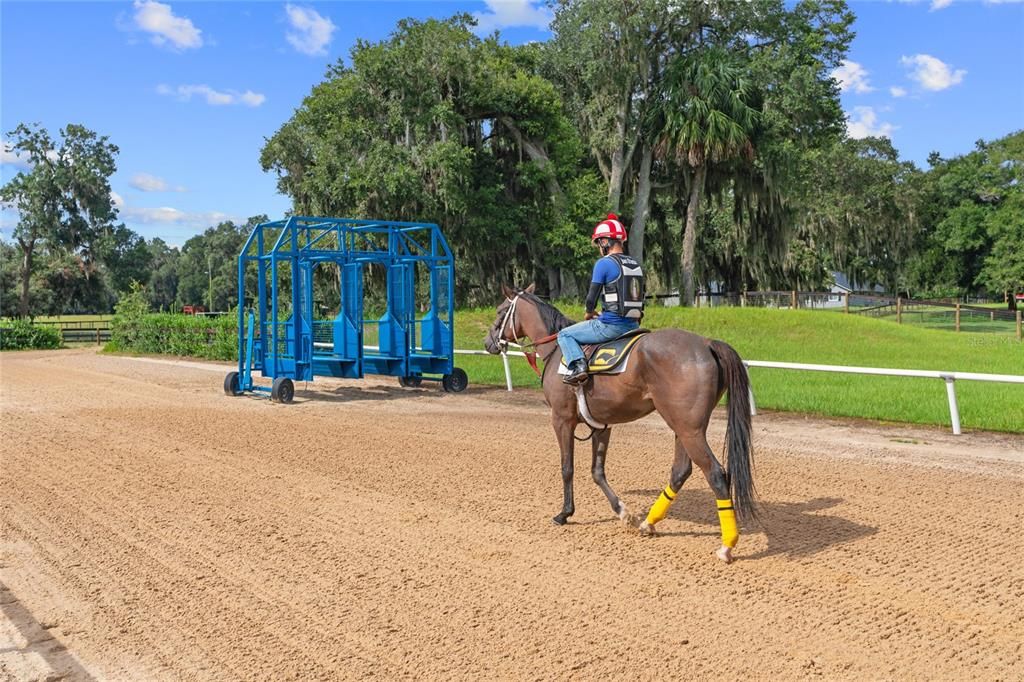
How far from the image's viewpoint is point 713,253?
41.1m

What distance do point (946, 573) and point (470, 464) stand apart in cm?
492

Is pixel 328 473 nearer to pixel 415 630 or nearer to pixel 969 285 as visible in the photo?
pixel 415 630

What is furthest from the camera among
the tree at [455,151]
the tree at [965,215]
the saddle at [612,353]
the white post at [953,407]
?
the tree at [965,215]

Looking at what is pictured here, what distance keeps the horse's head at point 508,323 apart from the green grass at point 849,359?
6.94m

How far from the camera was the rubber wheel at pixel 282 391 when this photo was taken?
1470 centimetres

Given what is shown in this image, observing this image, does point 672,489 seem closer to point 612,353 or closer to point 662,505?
point 662,505

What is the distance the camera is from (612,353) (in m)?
6.04

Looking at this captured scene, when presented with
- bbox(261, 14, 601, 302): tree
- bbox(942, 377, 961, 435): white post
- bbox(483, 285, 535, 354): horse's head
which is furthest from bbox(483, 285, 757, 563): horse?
bbox(261, 14, 601, 302): tree

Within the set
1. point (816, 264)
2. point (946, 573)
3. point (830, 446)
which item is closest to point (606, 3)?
point (816, 264)

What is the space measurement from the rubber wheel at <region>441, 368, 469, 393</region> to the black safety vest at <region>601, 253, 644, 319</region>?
10419mm

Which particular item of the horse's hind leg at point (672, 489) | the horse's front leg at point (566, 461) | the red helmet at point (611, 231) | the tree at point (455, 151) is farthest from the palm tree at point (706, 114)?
the horse's hind leg at point (672, 489)

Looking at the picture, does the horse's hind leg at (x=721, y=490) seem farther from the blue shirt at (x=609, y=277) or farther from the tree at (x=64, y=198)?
the tree at (x=64, y=198)

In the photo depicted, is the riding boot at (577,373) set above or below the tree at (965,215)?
below

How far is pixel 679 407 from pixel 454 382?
11.1 meters
